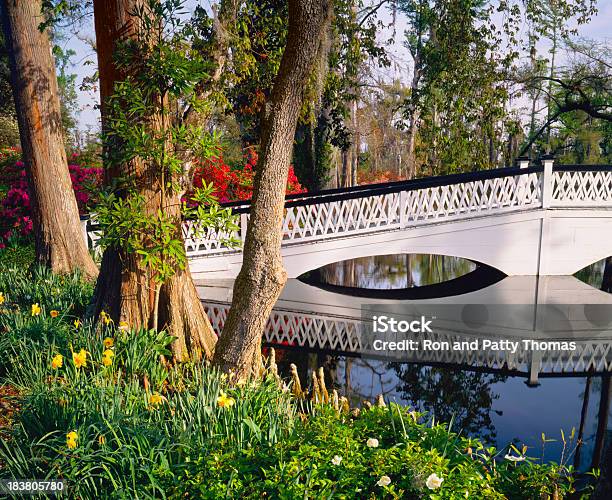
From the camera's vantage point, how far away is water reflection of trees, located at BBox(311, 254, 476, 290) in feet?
43.9

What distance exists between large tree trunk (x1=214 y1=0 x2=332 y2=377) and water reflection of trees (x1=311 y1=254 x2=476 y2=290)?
27.7 feet

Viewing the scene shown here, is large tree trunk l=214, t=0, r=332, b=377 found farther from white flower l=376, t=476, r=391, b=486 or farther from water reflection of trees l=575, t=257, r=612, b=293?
water reflection of trees l=575, t=257, r=612, b=293

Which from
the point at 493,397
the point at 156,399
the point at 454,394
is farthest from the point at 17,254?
Result: the point at 493,397

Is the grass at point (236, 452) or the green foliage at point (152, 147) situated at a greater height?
the green foliage at point (152, 147)

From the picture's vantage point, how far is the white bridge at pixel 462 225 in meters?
11.9

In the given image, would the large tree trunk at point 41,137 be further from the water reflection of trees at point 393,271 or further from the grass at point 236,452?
the water reflection of trees at point 393,271

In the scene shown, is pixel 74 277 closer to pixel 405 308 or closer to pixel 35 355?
pixel 35 355

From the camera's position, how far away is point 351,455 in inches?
104

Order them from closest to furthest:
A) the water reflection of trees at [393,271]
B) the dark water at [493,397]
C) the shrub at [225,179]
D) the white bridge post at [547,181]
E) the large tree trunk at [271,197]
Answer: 1. the large tree trunk at [271,197]
2. the dark water at [493,397]
3. the white bridge post at [547,181]
4. the water reflection of trees at [393,271]
5. the shrub at [225,179]

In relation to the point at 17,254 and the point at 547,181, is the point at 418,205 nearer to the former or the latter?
the point at 547,181

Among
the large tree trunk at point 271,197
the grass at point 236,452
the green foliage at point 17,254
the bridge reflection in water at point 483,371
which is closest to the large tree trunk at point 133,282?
the large tree trunk at point 271,197

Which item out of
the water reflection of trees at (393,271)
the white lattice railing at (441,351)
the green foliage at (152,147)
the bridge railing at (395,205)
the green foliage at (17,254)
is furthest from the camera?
the water reflection of trees at (393,271)

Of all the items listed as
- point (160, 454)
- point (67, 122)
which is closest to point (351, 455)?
point (160, 454)

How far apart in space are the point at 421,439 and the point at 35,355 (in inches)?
122
